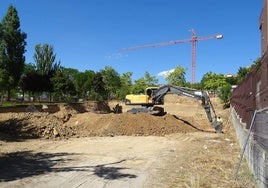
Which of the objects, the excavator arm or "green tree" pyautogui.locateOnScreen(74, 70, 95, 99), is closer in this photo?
the excavator arm

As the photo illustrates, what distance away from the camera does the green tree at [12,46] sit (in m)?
54.2

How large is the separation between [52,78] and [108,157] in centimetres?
6262

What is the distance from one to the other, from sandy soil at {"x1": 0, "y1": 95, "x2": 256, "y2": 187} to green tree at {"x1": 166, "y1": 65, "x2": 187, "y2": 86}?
70182mm

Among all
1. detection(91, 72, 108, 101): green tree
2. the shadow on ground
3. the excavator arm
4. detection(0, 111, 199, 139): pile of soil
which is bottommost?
the shadow on ground

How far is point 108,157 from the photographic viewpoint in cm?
1348

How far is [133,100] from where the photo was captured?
28.8 m

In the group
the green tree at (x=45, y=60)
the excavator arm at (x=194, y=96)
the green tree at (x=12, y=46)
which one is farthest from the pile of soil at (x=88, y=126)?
the green tree at (x=45, y=60)

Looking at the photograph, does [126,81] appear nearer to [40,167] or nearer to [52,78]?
[52,78]

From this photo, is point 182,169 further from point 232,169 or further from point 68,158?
point 68,158

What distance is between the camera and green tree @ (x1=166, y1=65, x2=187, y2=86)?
94125 millimetres

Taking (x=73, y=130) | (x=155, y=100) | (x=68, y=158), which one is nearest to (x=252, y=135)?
(x=68, y=158)

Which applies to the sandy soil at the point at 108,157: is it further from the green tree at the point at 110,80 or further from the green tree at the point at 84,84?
the green tree at the point at 110,80

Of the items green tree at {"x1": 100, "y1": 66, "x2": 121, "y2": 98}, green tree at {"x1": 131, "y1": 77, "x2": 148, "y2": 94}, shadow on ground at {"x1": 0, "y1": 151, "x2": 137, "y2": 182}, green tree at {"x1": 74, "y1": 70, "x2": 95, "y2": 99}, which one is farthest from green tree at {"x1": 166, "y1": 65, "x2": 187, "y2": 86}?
shadow on ground at {"x1": 0, "y1": 151, "x2": 137, "y2": 182}

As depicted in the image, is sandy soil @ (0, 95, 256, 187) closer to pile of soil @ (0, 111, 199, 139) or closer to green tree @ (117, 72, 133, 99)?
pile of soil @ (0, 111, 199, 139)
